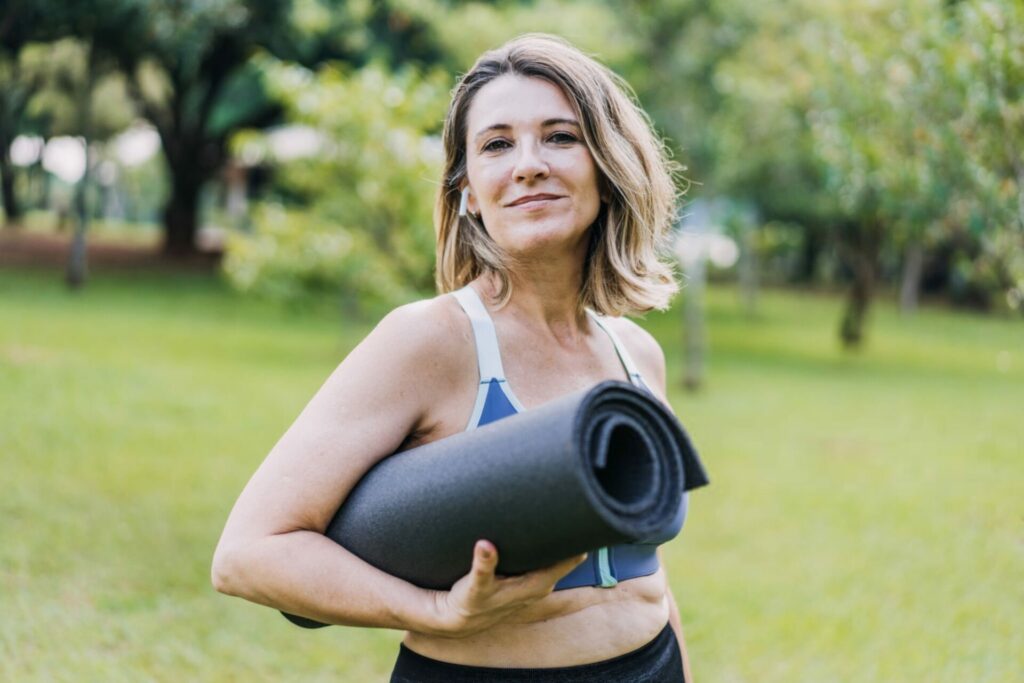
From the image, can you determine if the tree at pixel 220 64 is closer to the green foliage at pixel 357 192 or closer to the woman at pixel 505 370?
the green foliage at pixel 357 192

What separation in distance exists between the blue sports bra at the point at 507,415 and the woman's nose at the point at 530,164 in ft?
0.74

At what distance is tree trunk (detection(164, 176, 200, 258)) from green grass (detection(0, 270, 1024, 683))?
33.8 feet

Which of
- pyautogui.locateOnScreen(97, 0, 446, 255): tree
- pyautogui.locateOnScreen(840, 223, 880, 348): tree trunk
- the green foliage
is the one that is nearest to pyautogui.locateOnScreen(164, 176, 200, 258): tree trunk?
pyautogui.locateOnScreen(97, 0, 446, 255): tree

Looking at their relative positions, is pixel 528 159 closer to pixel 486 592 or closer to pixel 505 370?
pixel 505 370

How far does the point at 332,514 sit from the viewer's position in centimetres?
163

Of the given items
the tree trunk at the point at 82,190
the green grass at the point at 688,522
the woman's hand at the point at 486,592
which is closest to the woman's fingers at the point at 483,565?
the woman's hand at the point at 486,592

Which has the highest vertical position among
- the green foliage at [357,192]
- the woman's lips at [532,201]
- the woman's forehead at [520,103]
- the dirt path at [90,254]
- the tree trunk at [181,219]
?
the woman's forehead at [520,103]

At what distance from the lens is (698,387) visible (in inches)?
563

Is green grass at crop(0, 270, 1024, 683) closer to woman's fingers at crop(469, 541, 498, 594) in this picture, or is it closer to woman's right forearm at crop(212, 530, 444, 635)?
woman's right forearm at crop(212, 530, 444, 635)

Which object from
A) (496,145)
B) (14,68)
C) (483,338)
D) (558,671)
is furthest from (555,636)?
(14,68)

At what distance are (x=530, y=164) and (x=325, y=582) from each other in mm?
776

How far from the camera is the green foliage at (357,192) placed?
1113 cm

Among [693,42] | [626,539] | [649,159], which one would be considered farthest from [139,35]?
[626,539]

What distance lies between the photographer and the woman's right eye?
76.6 inches
